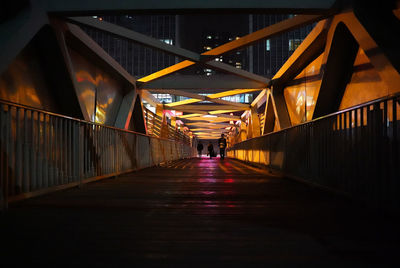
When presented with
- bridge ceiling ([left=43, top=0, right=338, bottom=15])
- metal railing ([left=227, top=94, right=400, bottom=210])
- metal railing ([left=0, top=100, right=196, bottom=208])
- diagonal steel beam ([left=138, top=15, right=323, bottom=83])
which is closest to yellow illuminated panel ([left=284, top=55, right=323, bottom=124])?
diagonal steel beam ([left=138, top=15, right=323, bottom=83])

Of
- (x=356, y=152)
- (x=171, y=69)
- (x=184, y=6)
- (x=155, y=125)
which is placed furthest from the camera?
(x=155, y=125)

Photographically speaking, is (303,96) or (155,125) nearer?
(303,96)

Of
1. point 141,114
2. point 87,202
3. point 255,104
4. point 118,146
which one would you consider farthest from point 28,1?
point 255,104

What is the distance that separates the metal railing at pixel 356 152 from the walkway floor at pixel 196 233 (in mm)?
289

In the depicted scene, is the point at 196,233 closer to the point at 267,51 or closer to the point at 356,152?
the point at 356,152

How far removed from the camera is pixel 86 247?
2375mm

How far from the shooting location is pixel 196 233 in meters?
2.75

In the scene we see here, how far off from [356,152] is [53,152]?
507 cm

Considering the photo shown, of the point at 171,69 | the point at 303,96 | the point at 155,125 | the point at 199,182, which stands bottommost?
the point at 199,182

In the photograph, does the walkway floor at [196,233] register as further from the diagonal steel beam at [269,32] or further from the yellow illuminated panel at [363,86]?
the diagonal steel beam at [269,32]

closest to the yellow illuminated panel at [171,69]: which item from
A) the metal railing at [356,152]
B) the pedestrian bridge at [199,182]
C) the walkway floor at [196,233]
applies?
the pedestrian bridge at [199,182]

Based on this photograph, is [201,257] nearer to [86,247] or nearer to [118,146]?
[86,247]

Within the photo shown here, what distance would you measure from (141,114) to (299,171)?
11206 millimetres

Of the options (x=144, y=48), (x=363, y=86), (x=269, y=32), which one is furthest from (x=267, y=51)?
(x=363, y=86)
